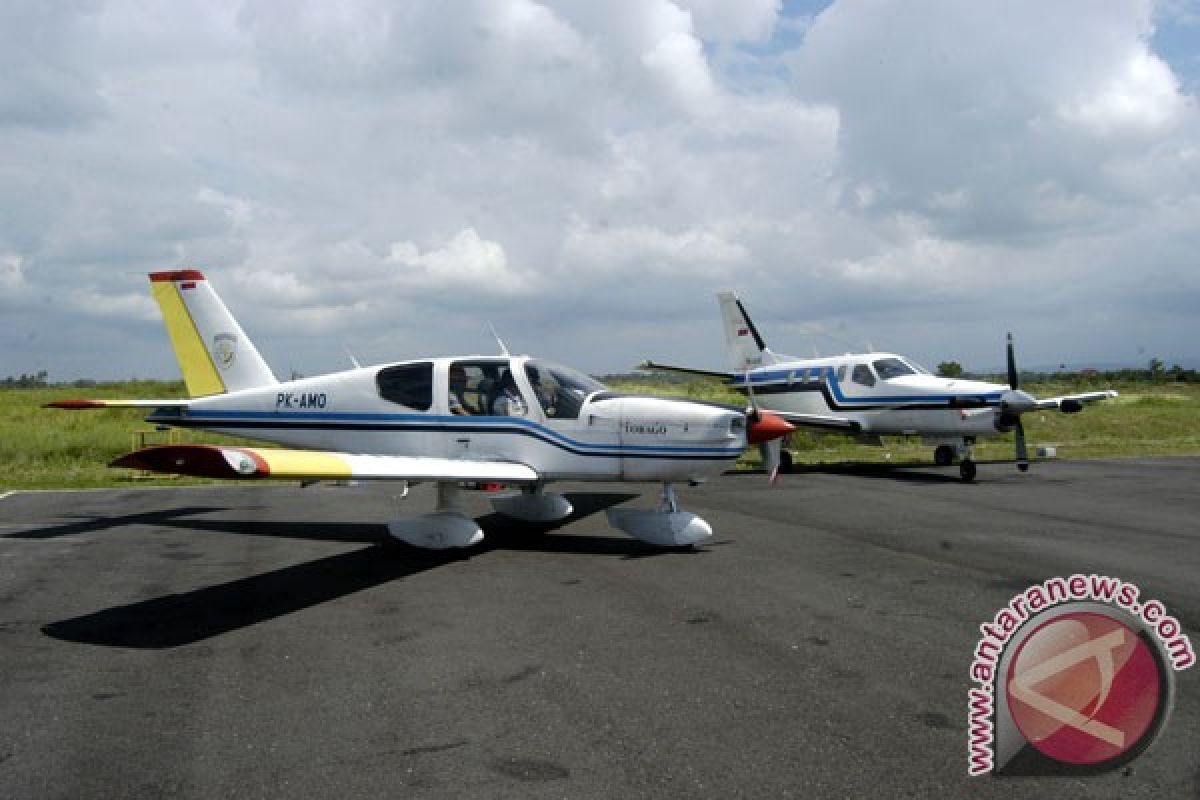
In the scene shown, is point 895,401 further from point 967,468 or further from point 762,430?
point 762,430

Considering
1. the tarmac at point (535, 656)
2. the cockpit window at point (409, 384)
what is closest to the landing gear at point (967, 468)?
the tarmac at point (535, 656)

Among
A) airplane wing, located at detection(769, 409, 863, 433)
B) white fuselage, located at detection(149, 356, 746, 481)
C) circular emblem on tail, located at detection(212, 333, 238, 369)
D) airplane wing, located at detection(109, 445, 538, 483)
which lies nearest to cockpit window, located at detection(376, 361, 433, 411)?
white fuselage, located at detection(149, 356, 746, 481)

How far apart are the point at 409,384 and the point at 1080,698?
8111mm

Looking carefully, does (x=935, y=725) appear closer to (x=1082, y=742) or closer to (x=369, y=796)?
(x=1082, y=742)

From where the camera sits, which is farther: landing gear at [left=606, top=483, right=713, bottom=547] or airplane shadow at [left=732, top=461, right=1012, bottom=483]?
airplane shadow at [left=732, top=461, right=1012, bottom=483]

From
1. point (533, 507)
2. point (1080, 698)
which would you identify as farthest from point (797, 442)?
point (1080, 698)

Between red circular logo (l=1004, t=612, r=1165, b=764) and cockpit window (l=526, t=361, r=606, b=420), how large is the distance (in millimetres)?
6200

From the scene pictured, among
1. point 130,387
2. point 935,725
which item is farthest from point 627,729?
point 130,387

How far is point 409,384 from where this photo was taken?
33.9 feet

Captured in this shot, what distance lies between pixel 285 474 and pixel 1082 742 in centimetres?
617

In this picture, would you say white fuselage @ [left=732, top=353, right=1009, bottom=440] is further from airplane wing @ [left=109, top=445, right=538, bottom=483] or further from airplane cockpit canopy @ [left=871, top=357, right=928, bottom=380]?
airplane wing @ [left=109, top=445, right=538, bottom=483]

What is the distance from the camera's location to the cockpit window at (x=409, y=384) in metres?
10.2

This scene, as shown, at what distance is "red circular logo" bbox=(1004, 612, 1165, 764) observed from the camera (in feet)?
13.1

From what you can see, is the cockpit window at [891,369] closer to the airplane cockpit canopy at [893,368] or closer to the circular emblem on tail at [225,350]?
the airplane cockpit canopy at [893,368]
